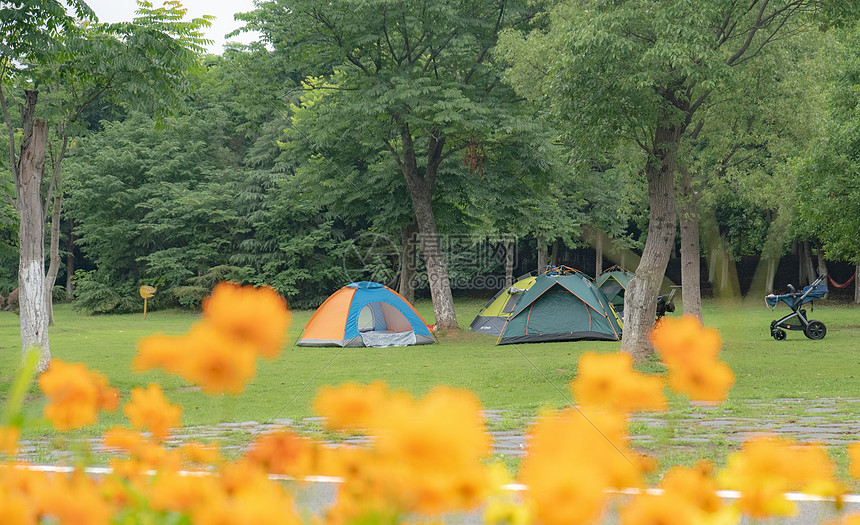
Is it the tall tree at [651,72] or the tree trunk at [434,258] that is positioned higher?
the tall tree at [651,72]

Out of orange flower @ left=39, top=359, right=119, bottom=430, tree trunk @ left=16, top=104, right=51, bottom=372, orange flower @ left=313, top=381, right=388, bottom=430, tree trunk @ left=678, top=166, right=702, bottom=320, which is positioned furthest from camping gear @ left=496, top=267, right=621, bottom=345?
orange flower @ left=313, top=381, right=388, bottom=430

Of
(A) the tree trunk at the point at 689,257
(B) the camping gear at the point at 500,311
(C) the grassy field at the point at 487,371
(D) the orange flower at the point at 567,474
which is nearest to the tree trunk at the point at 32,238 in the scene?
(C) the grassy field at the point at 487,371

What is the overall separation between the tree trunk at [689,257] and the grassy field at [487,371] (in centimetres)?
102

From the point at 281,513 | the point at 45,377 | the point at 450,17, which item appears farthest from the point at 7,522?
the point at 450,17

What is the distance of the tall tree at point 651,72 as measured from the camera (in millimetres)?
8422

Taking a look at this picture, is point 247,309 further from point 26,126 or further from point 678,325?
point 26,126

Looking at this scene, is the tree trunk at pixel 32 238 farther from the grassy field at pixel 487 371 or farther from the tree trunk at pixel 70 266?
the tree trunk at pixel 70 266

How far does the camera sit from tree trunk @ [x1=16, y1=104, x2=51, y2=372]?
862 cm

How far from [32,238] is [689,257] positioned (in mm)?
12533

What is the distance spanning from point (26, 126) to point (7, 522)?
31.8ft

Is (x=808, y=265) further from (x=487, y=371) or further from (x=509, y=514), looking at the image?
(x=509, y=514)

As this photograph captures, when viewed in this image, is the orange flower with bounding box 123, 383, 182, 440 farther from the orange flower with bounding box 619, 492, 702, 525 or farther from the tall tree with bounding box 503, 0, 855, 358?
the tall tree with bounding box 503, 0, 855, 358

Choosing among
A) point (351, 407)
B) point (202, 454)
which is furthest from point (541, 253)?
point (351, 407)

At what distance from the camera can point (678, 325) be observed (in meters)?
0.90
